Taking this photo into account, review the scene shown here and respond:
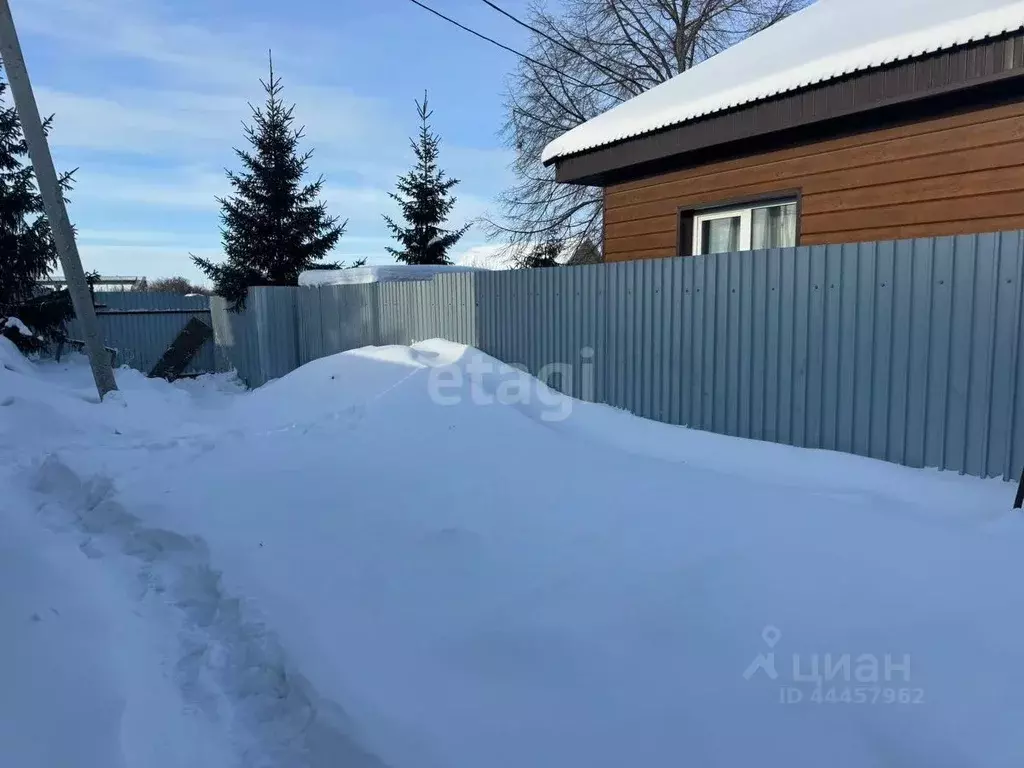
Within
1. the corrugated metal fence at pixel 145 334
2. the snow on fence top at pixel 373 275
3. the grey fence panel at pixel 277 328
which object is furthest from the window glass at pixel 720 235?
the corrugated metal fence at pixel 145 334

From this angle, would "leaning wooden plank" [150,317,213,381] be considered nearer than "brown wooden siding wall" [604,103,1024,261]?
No

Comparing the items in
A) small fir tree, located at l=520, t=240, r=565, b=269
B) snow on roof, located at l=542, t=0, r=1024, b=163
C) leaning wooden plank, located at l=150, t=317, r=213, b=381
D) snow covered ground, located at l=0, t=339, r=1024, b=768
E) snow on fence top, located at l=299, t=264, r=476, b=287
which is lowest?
snow covered ground, located at l=0, t=339, r=1024, b=768

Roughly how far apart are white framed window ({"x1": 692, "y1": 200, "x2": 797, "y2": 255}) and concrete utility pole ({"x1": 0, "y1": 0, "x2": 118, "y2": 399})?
737 cm

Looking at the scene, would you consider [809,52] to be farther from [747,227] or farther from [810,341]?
[810,341]

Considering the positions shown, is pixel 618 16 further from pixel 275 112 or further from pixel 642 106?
pixel 642 106

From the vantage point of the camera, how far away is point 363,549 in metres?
3.78

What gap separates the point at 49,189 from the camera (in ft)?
Answer: 26.3

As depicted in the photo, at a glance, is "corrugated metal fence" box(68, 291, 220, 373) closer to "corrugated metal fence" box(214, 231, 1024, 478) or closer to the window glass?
"corrugated metal fence" box(214, 231, 1024, 478)

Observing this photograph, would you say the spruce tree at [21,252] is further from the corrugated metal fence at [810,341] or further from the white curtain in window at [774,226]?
the white curtain in window at [774,226]

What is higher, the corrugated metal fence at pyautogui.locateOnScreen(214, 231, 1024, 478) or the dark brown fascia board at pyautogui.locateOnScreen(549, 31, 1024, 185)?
the dark brown fascia board at pyautogui.locateOnScreen(549, 31, 1024, 185)

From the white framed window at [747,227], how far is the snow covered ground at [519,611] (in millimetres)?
2545

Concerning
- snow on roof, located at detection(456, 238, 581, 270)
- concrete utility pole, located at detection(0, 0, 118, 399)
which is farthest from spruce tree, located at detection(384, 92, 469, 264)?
concrete utility pole, located at detection(0, 0, 118, 399)

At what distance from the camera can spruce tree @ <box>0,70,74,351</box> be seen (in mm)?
12289

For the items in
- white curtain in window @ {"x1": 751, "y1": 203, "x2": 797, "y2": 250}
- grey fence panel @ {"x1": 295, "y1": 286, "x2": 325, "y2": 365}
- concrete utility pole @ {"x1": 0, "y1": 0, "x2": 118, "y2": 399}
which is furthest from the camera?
grey fence panel @ {"x1": 295, "y1": 286, "x2": 325, "y2": 365}
